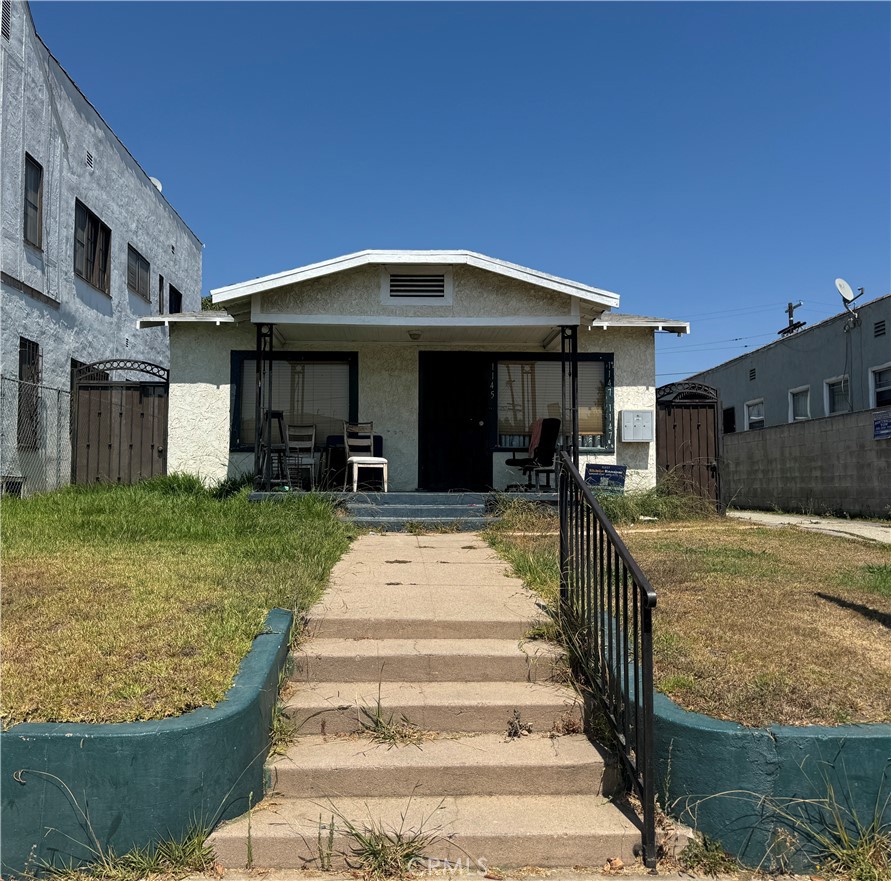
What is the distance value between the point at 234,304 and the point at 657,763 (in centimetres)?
817

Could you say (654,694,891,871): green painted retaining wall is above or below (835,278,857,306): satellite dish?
below

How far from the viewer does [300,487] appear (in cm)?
1030

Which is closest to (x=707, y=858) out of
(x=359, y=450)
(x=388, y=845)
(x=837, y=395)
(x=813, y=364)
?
(x=388, y=845)

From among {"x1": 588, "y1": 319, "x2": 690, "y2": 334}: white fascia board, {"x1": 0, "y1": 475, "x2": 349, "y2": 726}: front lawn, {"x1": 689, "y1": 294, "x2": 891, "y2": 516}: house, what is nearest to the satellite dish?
{"x1": 689, "y1": 294, "x2": 891, "y2": 516}: house

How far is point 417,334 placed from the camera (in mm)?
10859

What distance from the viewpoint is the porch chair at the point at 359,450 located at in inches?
388

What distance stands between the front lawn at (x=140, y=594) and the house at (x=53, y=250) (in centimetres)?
323

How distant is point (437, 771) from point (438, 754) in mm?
122

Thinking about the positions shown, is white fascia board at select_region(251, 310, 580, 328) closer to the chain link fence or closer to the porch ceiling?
the porch ceiling

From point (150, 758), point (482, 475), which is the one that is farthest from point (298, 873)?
point (482, 475)

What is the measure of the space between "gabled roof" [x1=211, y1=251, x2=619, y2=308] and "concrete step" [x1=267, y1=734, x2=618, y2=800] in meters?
6.99

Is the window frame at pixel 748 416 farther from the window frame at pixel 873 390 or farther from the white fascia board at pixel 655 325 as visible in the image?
the white fascia board at pixel 655 325

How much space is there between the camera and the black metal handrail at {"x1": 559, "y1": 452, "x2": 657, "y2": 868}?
296cm

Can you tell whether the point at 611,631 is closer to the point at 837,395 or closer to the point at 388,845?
the point at 388,845
